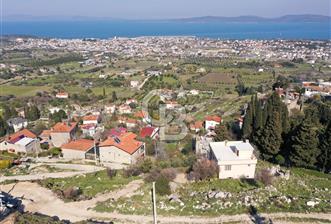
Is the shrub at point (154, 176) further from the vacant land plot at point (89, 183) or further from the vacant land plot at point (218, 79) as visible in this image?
the vacant land plot at point (218, 79)

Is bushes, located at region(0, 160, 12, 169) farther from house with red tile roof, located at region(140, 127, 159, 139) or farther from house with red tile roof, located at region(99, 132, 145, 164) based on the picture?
house with red tile roof, located at region(140, 127, 159, 139)

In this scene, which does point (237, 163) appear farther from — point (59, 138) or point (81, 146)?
point (59, 138)

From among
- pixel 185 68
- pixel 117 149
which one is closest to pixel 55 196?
→ pixel 117 149

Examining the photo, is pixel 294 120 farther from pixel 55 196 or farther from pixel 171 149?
pixel 55 196

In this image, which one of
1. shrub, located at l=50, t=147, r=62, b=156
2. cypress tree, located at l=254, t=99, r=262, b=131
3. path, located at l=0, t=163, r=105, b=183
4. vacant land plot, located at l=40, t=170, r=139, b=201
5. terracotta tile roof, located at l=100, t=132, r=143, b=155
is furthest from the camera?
shrub, located at l=50, t=147, r=62, b=156

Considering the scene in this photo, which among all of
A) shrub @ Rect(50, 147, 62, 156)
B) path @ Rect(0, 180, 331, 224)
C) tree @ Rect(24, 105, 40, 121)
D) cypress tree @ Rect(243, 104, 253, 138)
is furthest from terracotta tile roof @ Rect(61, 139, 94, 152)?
tree @ Rect(24, 105, 40, 121)

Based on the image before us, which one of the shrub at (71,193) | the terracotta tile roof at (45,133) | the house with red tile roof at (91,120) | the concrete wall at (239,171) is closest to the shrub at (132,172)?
the shrub at (71,193)
